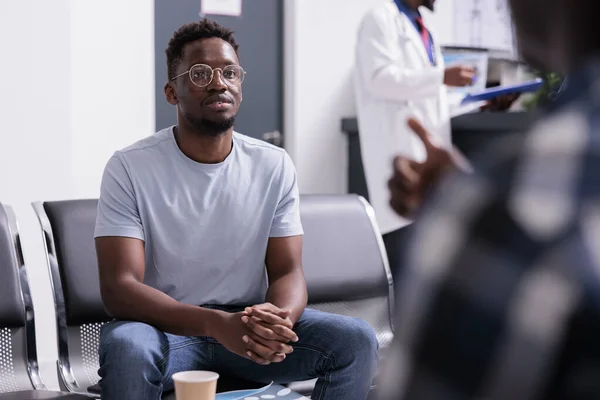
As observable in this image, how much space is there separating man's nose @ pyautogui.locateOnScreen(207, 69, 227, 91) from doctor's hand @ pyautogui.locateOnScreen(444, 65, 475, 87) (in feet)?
3.54

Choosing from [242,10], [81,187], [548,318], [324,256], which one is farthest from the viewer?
[242,10]

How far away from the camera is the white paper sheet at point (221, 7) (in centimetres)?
372

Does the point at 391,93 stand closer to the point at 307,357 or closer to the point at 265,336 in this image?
the point at 307,357

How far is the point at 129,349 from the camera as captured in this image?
150cm

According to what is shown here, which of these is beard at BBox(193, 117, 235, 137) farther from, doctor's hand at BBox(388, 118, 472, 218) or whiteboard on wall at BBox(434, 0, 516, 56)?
whiteboard on wall at BBox(434, 0, 516, 56)

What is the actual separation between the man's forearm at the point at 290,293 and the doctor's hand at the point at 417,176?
3.58ft

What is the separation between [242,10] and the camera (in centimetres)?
382

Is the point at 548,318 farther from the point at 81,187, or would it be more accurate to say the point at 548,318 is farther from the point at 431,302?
the point at 81,187

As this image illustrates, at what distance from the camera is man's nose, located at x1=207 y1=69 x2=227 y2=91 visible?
1.92 meters

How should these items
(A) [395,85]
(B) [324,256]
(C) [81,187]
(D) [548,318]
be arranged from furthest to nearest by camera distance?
(C) [81,187] → (A) [395,85] → (B) [324,256] → (D) [548,318]

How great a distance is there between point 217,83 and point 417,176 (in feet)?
4.45

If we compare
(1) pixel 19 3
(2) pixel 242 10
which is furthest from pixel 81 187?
(2) pixel 242 10

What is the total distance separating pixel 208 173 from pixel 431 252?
1.54 m

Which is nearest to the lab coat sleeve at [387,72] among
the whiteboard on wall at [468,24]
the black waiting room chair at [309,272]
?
the black waiting room chair at [309,272]
